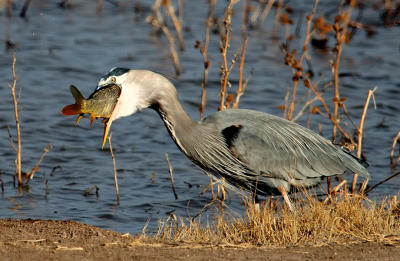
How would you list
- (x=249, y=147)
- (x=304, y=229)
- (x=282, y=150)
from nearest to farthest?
(x=304, y=229)
(x=249, y=147)
(x=282, y=150)

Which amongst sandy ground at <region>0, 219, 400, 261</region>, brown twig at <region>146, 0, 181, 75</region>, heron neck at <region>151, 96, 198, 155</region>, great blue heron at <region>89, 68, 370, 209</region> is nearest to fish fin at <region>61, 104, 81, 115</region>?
great blue heron at <region>89, 68, 370, 209</region>

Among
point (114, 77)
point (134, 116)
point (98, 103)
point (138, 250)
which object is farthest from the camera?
point (134, 116)

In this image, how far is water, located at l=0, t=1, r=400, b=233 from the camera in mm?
6902

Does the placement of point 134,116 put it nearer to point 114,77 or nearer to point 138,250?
point 114,77

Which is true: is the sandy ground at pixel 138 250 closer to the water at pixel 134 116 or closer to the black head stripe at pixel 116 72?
the black head stripe at pixel 116 72

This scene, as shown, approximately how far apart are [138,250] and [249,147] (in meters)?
1.49

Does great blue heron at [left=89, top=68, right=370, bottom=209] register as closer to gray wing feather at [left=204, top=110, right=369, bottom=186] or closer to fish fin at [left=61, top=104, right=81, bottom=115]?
gray wing feather at [left=204, top=110, right=369, bottom=186]

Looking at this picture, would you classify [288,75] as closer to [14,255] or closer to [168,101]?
[168,101]

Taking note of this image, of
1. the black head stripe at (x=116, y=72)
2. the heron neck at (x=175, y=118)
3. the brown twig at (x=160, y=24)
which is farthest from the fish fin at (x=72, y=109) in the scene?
the brown twig at (x=160, y=24)

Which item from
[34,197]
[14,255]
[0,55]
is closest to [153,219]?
[34,197]

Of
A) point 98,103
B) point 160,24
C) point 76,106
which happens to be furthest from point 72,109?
point 160,24

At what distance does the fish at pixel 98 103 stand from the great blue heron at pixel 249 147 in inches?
7.8

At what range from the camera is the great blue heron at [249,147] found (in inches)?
213

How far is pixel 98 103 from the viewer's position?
16.6 ft
